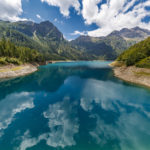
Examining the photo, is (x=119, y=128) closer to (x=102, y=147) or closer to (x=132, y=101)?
(x=102, y=147)

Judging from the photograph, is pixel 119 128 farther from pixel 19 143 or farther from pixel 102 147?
pixel 19 143

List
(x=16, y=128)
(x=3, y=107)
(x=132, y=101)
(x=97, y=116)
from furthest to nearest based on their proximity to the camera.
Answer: (x=132, y=101) < (x=3, y=107) < (x=97, y=116) < (x=16, y=128)

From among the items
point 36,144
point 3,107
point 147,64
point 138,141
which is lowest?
point 3,107

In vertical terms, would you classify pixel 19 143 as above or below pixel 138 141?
below

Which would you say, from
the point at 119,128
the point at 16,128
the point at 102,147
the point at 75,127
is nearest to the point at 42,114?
the point at 16,128

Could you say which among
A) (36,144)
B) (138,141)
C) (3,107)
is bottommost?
(3,107)

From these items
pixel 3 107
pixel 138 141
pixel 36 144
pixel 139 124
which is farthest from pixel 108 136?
Result: pixel 3 107

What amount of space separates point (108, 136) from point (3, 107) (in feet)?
74.2

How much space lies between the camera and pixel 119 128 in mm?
13031

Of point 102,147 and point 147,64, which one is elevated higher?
point 147,64

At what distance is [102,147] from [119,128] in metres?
4.89

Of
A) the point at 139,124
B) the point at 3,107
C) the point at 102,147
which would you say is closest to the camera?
the point at 102,147

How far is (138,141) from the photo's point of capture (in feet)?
35.9

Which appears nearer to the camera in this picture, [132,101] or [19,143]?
[19,143]
